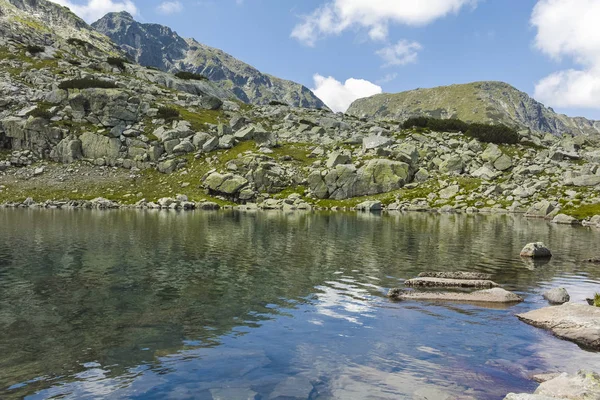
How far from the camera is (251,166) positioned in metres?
116

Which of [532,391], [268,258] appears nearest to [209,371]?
[532,391]

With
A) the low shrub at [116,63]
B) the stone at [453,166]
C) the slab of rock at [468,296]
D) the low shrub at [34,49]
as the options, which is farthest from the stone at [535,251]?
the low shrub at [34,49]

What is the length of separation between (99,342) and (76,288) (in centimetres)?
1009

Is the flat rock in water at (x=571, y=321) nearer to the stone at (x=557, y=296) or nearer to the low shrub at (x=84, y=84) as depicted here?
the stone at (x=557, y=296)

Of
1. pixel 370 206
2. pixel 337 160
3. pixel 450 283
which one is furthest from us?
pixel 337 160

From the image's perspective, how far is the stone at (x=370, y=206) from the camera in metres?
103

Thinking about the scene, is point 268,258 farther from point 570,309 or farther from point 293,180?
point 293,180

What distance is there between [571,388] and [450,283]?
16366 millimetres

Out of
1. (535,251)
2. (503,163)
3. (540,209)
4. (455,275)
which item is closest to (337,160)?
(503,163)

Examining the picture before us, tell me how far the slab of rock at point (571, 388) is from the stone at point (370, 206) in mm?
90274

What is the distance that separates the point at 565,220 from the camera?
7662 centimetres

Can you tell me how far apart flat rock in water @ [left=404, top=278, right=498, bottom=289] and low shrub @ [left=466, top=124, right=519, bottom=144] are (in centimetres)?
12481

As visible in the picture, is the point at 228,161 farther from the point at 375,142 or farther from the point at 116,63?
the point at 116,63

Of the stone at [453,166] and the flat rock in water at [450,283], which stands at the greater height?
the stone at [453,166]
